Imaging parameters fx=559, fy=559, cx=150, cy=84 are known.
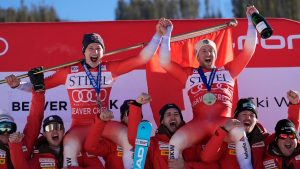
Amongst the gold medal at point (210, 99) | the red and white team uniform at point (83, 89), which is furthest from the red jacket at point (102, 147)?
the gold medal at point (210, 99)

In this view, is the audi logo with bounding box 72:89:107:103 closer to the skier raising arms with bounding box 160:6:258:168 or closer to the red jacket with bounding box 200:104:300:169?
the skier raising arms with bounding box 160:6:258:168

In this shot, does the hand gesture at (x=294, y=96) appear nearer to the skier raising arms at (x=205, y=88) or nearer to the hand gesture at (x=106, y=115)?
the skier raising arms at (x=205, y=88)

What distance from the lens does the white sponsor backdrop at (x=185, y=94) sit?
657cm

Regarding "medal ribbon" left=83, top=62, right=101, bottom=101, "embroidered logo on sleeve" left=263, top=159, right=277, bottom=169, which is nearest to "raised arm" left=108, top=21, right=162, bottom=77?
"medal ribbon" left=83, top=62, right=101, bottom=101

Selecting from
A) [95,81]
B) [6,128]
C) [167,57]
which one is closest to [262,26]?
[167,57]

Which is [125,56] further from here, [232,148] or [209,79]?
[232,148]

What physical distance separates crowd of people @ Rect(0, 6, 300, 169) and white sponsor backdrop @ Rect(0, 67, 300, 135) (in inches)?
28.6

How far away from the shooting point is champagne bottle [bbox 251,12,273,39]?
5.39m

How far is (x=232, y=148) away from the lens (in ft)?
17.8

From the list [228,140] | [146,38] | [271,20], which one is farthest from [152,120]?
[271,20]

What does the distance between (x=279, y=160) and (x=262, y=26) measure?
131 cm

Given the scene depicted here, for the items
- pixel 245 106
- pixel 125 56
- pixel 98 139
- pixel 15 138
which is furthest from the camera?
pixel 125 56

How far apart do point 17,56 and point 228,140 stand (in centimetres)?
283

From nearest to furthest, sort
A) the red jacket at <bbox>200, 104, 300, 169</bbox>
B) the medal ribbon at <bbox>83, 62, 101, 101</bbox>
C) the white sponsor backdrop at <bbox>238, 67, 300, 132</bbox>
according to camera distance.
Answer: the red jacket at <bbox>200, 104, 300, 169</bbox> < the medal ribbon at <bbox>83, 62, 101, 101</bbox> < the white sponsor backdrop at <bbox>238, 67, 300, 132</bbox>
